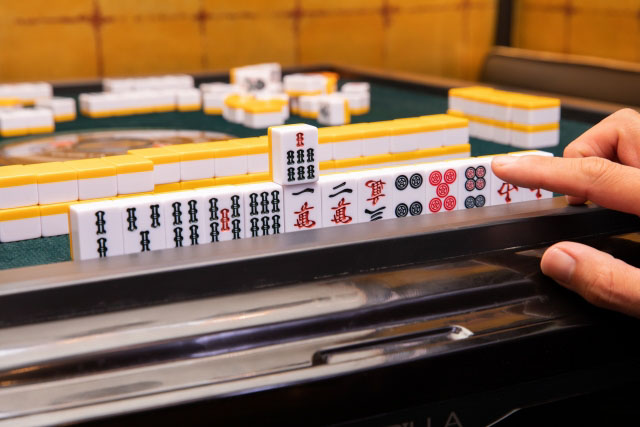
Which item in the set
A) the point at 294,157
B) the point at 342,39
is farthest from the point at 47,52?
the point at 294,157

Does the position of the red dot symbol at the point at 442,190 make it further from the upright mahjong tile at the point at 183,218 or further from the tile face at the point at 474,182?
the upright mahjong tile at the point at 183,218

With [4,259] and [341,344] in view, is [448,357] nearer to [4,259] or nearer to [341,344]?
[341,344]

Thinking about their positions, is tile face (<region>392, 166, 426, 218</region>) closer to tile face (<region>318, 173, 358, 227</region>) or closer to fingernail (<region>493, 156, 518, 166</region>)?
tile face (<region>318, 173, 358, 227</region>)

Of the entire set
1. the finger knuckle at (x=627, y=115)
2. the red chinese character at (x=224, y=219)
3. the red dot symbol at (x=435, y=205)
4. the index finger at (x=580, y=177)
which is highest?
the finger knuckle at (x=627, y=115)

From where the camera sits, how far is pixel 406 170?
1.46 m

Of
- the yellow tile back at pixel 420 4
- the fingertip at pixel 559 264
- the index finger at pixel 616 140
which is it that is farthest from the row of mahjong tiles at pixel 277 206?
the yellow tile back at pixel 420 4

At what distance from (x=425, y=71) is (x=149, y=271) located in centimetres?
456

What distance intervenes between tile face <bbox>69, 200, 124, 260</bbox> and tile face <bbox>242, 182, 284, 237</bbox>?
0.21 metres

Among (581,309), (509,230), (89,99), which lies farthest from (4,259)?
(89,99)

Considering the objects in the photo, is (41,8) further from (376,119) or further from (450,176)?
(450,176)

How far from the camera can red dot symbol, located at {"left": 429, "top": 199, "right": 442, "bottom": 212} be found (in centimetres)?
150

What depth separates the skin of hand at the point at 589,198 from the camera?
4.11 feet

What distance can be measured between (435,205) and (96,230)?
0.61 meters

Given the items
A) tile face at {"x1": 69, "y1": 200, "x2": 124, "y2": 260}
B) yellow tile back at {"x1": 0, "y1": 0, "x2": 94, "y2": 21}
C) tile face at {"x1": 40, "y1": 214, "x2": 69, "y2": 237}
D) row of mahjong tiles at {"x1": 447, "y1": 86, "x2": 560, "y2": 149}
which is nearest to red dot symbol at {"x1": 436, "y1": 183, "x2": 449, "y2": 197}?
tile face at {"x1": 69, "y1": 200, "x2": 124, "y2": 260}
